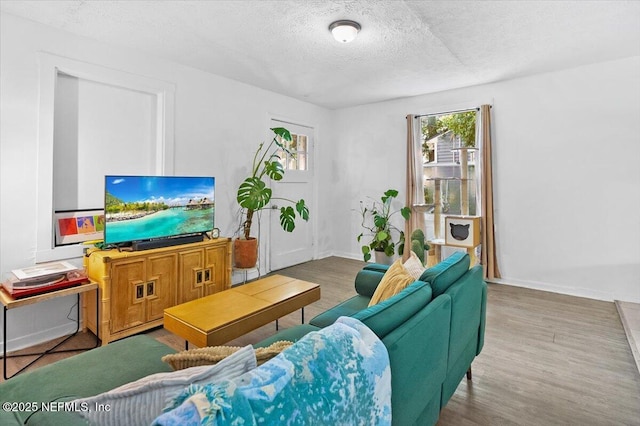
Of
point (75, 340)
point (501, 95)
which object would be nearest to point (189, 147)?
point (75, 340)

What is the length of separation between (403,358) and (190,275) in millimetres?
2580

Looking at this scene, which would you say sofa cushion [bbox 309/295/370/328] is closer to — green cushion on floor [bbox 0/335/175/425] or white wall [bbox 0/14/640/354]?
green cushion on floor [bbox 0/335/175/425]

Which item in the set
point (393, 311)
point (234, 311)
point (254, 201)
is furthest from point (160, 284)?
point (393, 311)

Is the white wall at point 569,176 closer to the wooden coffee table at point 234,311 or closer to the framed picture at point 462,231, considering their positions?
the framed picture at point 462,231

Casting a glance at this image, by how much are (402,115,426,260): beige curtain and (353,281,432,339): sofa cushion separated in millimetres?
3537

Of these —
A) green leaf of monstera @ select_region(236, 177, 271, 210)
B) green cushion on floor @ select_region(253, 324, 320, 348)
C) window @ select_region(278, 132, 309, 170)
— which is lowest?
green cushion on floor @ select_region(253, 324, 320, 348)

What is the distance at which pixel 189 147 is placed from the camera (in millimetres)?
3873

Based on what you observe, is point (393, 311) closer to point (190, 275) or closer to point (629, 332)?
point (190, 275)

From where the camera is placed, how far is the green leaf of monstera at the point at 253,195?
152 inches

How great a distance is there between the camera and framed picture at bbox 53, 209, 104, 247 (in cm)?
301

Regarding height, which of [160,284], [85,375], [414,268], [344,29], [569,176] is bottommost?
[85,375]

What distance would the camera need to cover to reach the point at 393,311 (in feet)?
4.37

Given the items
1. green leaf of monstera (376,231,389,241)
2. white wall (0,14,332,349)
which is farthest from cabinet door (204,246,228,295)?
green leaf of monstera (376,231,389,241)

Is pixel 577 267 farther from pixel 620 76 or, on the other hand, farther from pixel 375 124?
pixel 375 124
